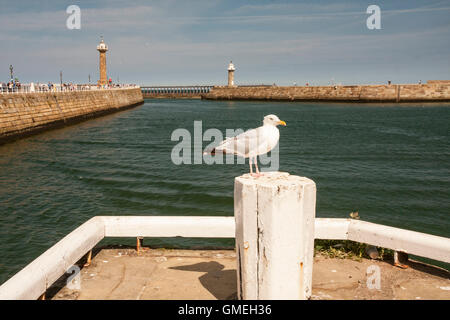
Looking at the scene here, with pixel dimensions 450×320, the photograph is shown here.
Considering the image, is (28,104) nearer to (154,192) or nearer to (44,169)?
(44,169)

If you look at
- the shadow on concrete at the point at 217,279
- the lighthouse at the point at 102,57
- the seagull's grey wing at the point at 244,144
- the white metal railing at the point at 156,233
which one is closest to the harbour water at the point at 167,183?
the white metal railing at the point at 156,233

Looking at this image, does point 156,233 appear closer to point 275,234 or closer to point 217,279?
point 217,279

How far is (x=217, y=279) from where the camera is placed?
471 centimetres

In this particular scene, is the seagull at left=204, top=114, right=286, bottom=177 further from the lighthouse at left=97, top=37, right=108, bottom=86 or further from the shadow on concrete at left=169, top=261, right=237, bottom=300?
the lighthouse at left=97, top=37, right=108, bottom=86

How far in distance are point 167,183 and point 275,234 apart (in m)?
12.8

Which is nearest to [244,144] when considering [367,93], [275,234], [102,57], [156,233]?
[275,234]

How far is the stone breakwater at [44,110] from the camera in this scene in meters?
24.4

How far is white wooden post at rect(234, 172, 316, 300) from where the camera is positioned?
343 cm

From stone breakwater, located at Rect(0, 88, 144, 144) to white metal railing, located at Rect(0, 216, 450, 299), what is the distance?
21917mm

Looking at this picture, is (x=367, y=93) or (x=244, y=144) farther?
(x=367, y=93)

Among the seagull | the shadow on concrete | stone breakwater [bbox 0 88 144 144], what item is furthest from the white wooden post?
stone breakwater [bbox 0 88 144 144]

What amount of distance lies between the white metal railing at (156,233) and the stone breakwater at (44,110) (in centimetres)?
2192

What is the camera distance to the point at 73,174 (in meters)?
17.5

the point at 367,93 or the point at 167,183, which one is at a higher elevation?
the point at 367,93
